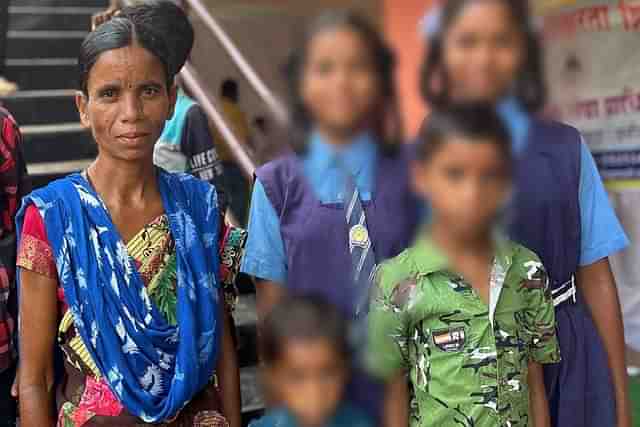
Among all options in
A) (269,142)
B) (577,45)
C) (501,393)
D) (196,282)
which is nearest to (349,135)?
(269,142)

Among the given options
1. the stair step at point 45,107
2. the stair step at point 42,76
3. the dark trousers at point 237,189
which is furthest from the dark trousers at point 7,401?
the stair step at point 42,76

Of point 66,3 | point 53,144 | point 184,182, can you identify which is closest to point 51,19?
point 66,3

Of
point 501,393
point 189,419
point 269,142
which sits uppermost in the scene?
point 269,142

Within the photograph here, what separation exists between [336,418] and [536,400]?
28 centimetres

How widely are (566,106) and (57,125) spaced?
3.47 metres

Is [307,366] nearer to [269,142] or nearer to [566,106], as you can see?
[269,142]

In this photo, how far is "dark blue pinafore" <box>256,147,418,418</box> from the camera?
70cm

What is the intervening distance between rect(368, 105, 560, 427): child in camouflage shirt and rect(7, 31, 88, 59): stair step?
387 cm

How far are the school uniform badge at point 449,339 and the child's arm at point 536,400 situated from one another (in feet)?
0.32

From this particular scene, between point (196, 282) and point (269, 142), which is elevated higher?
point (269, 142)

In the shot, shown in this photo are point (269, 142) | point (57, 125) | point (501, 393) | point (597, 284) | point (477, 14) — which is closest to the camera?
point (477, 14)

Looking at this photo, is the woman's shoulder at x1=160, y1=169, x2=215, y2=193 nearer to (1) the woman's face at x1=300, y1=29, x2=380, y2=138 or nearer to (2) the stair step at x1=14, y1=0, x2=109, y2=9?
(1) the woman's face at x1=300, y1=29, x2=380, y2=138

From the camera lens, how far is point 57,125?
3.87 m

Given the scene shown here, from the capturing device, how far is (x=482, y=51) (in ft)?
2.08
